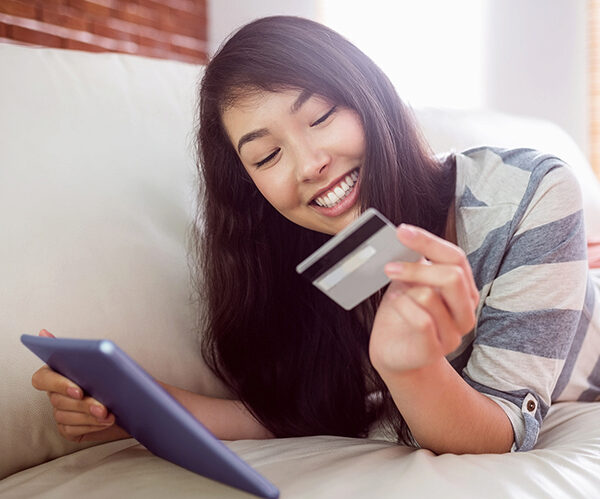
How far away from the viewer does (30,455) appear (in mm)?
861

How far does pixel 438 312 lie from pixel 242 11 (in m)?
2.66

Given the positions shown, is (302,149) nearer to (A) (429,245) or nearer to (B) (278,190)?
(B) (278,190)

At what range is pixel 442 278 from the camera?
58 cm

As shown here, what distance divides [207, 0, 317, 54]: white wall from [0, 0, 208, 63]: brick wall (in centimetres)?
5

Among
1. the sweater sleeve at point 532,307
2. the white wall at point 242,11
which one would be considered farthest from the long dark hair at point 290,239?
the white wall at point 242,11

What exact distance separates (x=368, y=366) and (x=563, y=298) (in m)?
0.34

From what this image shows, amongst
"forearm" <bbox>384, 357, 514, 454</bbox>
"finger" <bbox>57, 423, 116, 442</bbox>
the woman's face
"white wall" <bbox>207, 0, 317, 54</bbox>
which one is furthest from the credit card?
"white wall" <bbox>207, 0, 317, 54</bbox>

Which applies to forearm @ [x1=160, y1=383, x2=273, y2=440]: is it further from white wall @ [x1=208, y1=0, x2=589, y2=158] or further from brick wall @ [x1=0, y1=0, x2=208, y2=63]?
white wall @ [x1=208, y1=0, x2=589, y2=158]

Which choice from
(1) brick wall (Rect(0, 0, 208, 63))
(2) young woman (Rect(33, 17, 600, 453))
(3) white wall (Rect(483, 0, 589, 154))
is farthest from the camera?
(3) white wall (Rect(483, 0, 589, 154))

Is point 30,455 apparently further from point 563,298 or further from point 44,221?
point 563,298

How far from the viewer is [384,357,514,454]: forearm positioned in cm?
71

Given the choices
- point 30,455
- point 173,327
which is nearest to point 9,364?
point 30,455

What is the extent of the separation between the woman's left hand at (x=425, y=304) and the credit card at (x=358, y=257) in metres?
0.01

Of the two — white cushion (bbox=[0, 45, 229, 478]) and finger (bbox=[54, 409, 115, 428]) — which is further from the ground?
white cushion (bbox=[0, 45, 229, 478])
